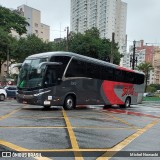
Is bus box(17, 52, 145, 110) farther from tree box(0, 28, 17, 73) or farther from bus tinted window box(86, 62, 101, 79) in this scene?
tree box(0, 28, 17, 73)

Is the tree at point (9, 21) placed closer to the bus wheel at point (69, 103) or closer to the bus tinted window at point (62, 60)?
the bus wheel at point (69, 103)

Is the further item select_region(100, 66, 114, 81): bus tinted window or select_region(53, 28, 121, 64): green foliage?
select_region(53, 28, 121, 64): green foliage

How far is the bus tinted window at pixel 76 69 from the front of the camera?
18891 mm

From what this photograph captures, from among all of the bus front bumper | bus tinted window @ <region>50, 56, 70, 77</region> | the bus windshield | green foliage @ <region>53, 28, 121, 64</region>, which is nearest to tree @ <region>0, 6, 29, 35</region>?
green foliage @ <region>53, 28, 121, 64</region>

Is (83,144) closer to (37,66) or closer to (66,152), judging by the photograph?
(66,152)

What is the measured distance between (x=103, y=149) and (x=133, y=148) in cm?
81

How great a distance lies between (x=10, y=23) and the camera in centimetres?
5534

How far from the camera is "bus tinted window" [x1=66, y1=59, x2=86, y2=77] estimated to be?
744 inches

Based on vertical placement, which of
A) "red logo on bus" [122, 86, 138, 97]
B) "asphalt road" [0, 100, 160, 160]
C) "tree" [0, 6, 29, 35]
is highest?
"tree" [0, 6, 29, 35]

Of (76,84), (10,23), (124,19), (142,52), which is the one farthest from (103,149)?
(142,52)

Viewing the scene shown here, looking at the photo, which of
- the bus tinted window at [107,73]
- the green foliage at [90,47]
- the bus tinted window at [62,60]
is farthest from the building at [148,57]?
the bus tinted window at [62,60]

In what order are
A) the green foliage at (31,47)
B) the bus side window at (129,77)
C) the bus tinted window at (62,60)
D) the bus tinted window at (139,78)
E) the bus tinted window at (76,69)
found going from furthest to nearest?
the green foliage at (31,47) < the bus tinted window at (139,78) < the bus side window at (129,77) < the bus tinted window at (76,69) < the bus tinted window at (62,60)

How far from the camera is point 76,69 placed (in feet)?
63.5

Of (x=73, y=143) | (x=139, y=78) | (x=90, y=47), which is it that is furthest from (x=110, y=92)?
(x=90, y=47)
